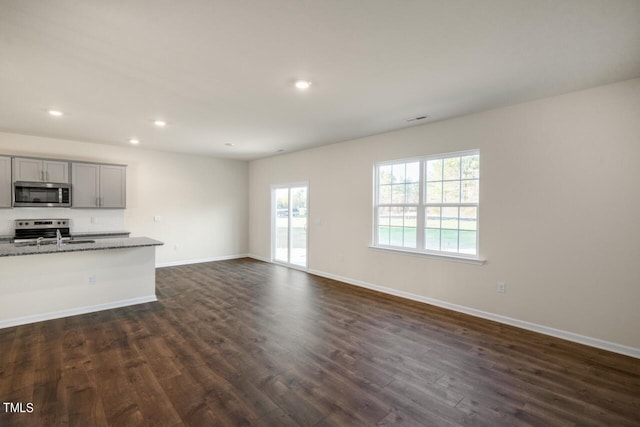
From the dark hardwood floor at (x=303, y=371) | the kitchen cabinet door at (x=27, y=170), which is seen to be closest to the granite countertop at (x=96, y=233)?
the kitchen cabinet door at (x=27, y=170)

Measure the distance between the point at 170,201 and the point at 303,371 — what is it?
582 cm

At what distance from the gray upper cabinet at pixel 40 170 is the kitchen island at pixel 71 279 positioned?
1.63 meters

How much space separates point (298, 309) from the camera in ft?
13.7

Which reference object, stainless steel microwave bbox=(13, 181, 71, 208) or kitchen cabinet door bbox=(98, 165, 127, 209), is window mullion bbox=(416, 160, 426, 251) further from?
stainless steel microwave bbox=(13, 181, 71, 208)

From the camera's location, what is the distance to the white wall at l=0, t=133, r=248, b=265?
5.65 metres

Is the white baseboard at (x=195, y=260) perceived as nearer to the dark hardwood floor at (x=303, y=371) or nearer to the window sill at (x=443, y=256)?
the dark hardwood floor at (x=303, y=371)

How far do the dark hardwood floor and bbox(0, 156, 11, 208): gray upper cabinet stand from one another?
272 cm

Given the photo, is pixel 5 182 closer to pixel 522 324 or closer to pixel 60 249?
pixel 60 249

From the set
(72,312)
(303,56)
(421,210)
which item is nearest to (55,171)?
(72,312)

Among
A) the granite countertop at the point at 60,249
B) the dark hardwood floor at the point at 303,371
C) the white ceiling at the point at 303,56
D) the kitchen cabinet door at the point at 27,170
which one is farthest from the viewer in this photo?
the kitchen cabinet door at the point at 27,170

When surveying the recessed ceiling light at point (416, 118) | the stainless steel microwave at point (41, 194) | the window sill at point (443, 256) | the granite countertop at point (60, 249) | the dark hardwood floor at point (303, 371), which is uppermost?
the recessed ceiling light at point (416, 118)

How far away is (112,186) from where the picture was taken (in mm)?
6004

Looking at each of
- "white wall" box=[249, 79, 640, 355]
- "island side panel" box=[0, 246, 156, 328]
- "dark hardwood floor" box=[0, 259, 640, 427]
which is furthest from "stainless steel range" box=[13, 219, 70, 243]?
"white wall" box=[249, 79, 640, 355]

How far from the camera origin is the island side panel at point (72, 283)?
3605mm
